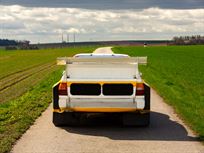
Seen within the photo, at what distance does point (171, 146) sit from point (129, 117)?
1772 mm

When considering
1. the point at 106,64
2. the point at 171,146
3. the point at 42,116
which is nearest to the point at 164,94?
the point at 42,116

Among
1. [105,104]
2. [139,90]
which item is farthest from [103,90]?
[139,90]

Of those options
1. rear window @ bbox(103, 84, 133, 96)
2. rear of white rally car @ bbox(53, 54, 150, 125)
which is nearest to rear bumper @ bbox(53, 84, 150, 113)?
rear of white rally car @ bbox(53, 54, 150, 125)

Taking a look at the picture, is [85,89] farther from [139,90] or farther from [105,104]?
[139,90]

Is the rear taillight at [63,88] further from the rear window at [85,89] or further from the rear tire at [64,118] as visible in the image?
the rear tire at [64,118]

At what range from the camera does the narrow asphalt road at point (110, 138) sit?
798cm

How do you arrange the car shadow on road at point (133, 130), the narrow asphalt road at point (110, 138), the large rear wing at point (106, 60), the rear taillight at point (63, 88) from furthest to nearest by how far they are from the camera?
the large rear wing at point (106, 60) < the rear taillight at point (63, 88) < the car shadow on road at point (133, 130) < the narrow asphalt road at point (110, 138)

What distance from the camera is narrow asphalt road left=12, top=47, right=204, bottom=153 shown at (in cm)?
798

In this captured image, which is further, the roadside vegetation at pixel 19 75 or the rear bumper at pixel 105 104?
the roadside vegetation at pixel 19 75

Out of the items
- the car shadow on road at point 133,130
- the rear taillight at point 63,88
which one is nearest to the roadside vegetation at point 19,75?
the car shadow on road at point 133,130

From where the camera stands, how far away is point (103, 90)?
952 cm

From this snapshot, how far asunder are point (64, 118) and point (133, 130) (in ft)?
4.58

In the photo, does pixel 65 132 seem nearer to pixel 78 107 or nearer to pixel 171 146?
pixel 78 107

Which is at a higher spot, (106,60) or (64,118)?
(106,60)
